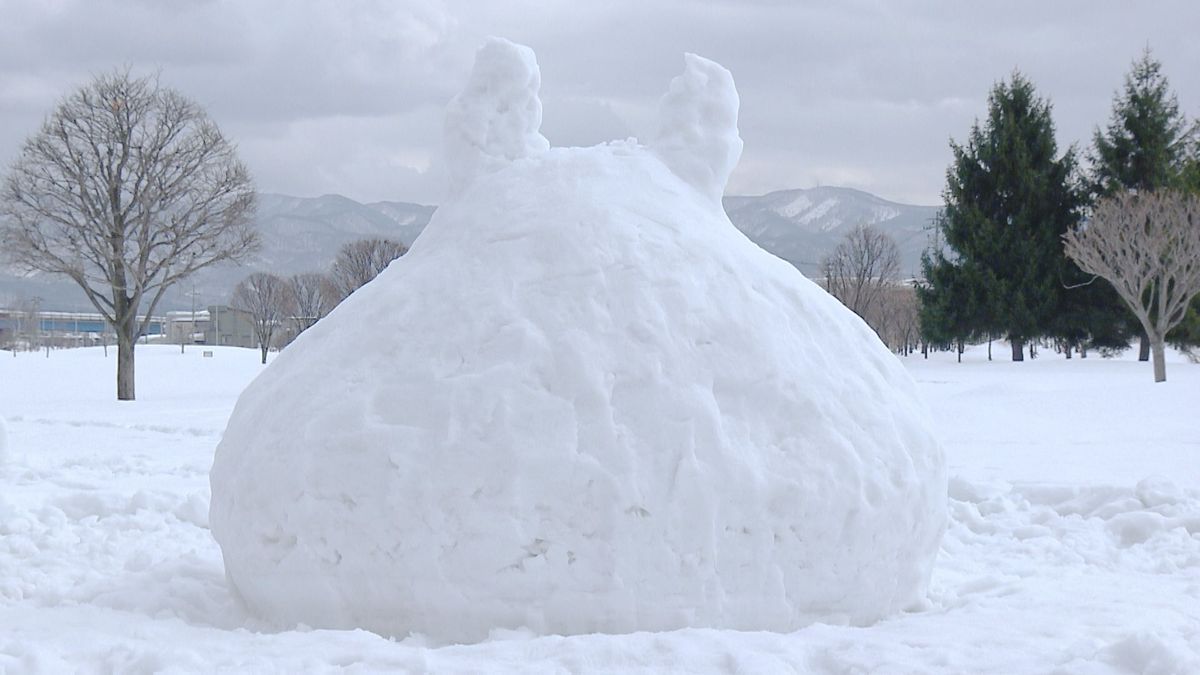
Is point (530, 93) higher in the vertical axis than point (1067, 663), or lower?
higher

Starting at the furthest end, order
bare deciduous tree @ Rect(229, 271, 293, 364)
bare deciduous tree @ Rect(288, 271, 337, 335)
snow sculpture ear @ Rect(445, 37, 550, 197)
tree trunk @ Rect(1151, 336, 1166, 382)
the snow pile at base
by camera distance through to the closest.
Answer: bare deciduous tree @ Rect(288, 271, 337, 335)
bare deciduous tree @ Rect(229, 271, 293, 364)
tree trunk @ Rect(1151, 336, 1166, 382)
snow sculpture ear @ Rect(445, 37, 550, 197)
the snow pile at base

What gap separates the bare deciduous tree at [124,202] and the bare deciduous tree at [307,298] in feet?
72.2

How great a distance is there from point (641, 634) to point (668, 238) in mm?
1828

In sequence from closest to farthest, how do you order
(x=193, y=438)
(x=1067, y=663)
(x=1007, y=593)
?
1. (x=1067, y=663)
2. (x=1007, y=593)
3. (x=193, y=438)

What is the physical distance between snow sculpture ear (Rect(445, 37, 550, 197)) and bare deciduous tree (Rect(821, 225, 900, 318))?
1373 inches

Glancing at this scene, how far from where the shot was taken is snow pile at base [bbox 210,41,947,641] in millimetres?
A: 3896

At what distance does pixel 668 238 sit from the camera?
4.67 m

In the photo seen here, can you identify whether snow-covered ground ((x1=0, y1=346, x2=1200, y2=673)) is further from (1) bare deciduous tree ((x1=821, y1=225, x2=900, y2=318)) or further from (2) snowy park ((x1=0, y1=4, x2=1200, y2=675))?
(1) bare deciduous tree ((x1=821, y1=225, x2=900, y2=318))

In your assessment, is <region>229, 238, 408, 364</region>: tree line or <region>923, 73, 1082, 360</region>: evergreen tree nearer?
<region>923, 73, 1082, 360</region>: evergreen tree

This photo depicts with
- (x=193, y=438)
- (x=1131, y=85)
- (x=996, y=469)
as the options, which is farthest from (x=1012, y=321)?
(x=193, y=438)

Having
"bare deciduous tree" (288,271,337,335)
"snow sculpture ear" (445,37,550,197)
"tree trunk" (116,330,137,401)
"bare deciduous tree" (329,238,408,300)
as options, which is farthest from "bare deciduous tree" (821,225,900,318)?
"snow sculpture ear" (445,37,550,197)

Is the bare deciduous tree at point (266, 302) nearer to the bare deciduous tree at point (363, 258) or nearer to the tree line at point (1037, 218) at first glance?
the bare deciduous tree at point (363, 258)

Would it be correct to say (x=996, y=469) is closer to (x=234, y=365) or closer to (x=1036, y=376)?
(x=1036, y=376)

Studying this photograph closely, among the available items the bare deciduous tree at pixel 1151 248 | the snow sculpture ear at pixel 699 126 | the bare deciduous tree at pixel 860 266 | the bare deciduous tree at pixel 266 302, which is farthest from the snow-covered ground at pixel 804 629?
the bare deciduous tree at pixel 266 302
